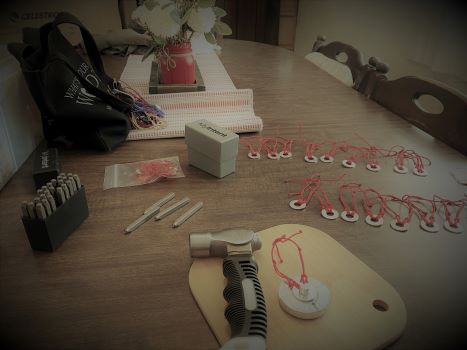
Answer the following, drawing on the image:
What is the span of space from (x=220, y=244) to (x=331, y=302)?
0.17 m

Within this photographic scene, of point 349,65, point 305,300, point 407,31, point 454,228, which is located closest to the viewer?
point 305,300

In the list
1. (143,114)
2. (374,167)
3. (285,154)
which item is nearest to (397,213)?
(374,167)

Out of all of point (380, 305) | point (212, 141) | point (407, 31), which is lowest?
point (380, 305)

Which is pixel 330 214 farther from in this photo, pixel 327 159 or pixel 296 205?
pixel 327 159

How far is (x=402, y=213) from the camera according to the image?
2.03 ft

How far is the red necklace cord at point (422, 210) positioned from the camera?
1.98 ft

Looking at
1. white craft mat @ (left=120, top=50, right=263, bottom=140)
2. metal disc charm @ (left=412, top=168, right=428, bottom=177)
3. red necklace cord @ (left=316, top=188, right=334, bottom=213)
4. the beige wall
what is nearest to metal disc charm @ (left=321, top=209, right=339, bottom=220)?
red necklace cord @ (left=316, top=188, right=334, bottom=213)

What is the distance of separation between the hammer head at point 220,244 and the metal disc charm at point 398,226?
256 millimetres

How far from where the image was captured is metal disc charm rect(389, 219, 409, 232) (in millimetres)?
580

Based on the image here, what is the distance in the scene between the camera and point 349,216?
0.61m

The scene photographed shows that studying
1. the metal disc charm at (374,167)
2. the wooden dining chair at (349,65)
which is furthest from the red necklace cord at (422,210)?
the wooden dining chair at (349,65)

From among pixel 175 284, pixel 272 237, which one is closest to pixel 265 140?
pixel 272 237

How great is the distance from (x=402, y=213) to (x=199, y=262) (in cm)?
38

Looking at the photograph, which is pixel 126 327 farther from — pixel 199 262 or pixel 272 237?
pixel 272 237
